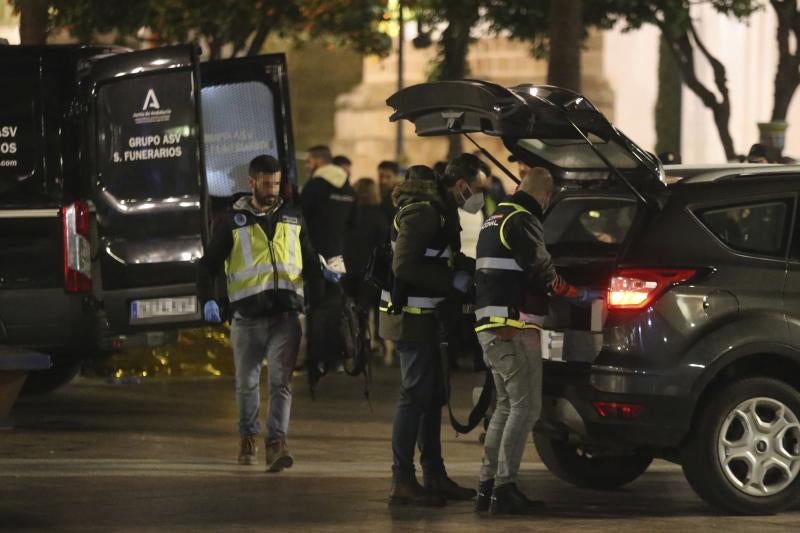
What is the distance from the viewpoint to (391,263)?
34.1 ft

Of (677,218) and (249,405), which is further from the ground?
(677,218)

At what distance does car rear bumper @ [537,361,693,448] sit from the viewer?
32.1 feet

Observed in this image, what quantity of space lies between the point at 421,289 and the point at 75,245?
4001 millimetres

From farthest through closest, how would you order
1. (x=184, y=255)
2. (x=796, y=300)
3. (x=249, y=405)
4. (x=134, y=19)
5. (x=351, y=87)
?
(x=351, y=87)
(x=134, y=19)
(x=184, y=255)
(x=249, y=405)
(x=796, y=300)

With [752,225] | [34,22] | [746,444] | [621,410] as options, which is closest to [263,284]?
[621,410]

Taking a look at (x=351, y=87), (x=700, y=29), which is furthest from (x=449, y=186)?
(x=351, y=87)

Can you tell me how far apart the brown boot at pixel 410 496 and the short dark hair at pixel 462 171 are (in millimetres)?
1457

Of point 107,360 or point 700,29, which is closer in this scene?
point 107,360

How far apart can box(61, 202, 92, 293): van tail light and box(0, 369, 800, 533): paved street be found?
0.93 meters

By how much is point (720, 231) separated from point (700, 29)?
27.7 m

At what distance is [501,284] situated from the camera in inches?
385

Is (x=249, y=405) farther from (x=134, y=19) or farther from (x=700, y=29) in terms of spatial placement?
(x=700, y=29)

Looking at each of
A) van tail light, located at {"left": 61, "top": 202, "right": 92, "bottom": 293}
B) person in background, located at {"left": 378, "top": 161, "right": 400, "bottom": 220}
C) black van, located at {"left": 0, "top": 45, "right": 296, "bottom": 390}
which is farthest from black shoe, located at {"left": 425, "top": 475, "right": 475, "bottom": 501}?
person in background, located at {"left": 378, "top": 161, "right": 400, "bottom": 220}

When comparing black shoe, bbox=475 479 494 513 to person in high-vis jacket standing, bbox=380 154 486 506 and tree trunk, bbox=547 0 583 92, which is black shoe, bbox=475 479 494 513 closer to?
person in high-vis jacket standing, bbox=380 154 486 506
